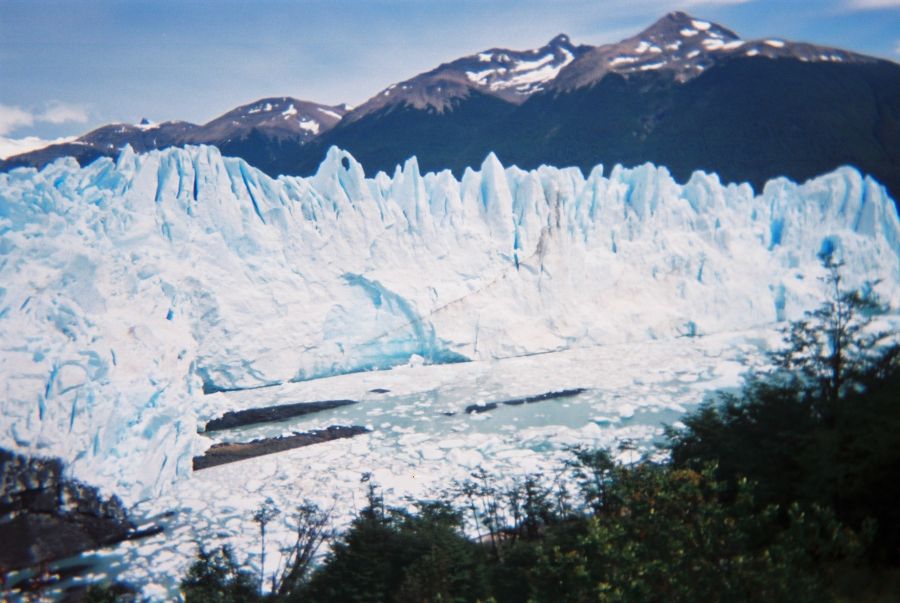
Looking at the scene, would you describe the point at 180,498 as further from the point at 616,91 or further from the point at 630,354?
the point at 616,91

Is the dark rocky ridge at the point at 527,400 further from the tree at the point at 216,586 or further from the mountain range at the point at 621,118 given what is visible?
the mountain range at the point at 621,118

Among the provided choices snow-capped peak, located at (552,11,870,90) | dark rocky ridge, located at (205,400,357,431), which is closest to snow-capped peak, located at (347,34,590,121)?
snow-capped peak, located at (552,11,870,90)

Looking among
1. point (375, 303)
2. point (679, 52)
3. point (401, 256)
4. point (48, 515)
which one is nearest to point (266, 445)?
point (48, 515)

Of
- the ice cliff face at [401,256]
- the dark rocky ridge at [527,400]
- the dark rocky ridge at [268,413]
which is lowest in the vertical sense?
the dark rocky ridge at [527,400]

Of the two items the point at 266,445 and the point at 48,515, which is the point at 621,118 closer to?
the point at 266,445

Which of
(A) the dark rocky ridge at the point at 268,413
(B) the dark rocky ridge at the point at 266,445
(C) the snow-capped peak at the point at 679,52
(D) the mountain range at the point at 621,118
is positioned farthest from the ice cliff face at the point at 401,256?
(C) the snow-capped peak at the point at 679,52

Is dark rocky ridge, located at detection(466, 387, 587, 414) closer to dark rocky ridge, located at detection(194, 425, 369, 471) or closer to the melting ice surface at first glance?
the melting ice surface

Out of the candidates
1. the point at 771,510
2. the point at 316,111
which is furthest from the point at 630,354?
the point at 316,111
